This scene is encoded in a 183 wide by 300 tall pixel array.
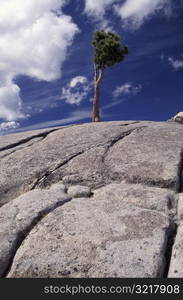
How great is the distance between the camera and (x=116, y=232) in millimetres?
6391

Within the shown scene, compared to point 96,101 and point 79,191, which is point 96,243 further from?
point 96,101

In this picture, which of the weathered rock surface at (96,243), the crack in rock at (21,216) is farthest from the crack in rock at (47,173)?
the weathered rock surface at (96,243)

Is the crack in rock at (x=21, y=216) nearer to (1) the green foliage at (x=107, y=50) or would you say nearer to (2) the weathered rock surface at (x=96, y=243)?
(2) the weathered rock surface at (x=96, y=243)

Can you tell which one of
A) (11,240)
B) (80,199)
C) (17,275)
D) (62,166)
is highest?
(62,166)

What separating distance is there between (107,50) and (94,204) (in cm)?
2946

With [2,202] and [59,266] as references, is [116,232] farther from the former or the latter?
[2,202]

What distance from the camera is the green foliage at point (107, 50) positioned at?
34.5 metres

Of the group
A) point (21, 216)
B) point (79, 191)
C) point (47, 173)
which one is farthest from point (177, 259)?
point (47, 173)

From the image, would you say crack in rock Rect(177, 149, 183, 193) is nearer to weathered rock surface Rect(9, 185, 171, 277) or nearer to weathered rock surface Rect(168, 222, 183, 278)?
weathered rock surface Rect(9, 185, 171, 277)

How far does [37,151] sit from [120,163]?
3.08 metres

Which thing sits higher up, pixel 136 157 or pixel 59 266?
pixel 136 157

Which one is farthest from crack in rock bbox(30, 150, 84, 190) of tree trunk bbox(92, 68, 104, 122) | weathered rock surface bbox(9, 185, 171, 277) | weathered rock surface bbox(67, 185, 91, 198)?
tree trunk bbox(92, 68, 104, 122)

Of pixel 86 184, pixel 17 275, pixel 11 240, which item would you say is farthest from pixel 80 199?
pixel 17 275

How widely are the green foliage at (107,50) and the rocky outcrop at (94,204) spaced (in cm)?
2427
